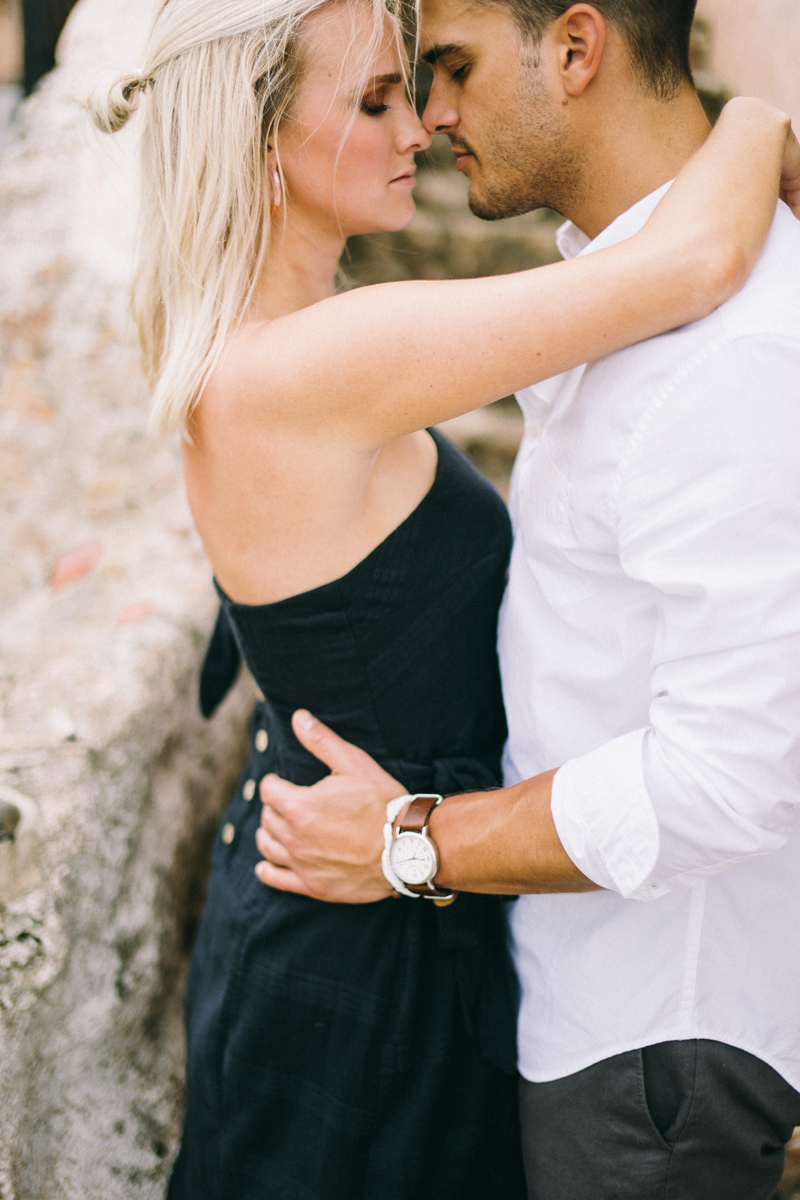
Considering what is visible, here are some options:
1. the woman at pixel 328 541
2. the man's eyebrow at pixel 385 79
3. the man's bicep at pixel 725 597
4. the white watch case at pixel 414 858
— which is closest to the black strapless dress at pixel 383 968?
the woman at pixel 328 541

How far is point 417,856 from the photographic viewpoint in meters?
1.23

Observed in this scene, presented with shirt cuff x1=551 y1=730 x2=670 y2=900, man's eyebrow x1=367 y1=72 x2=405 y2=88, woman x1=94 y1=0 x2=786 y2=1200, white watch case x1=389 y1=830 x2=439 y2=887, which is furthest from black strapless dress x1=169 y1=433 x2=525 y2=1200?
man's eyebrow x1=367 y1=72 x2=405 y2=88

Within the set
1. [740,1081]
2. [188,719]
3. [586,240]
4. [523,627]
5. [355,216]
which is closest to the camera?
[740,1081]

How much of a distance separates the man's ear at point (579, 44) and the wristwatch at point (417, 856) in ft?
3.58

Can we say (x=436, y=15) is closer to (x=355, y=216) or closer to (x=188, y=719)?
(x=355, y=216)

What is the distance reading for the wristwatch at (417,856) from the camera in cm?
122

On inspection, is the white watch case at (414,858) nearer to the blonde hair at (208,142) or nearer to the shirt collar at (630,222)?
the blonde hair at (208,142)

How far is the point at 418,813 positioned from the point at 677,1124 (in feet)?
1.70

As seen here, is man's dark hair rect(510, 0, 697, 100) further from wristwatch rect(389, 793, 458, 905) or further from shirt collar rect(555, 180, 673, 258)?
wristwatch rect(389, 793, 458, 905)

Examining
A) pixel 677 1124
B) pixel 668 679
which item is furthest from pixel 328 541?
pixel 677 1124

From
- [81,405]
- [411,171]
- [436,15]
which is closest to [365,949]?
[411,171]

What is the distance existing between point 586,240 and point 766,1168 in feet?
4.88

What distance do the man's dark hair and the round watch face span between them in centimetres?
115

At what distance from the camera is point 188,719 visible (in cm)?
197
